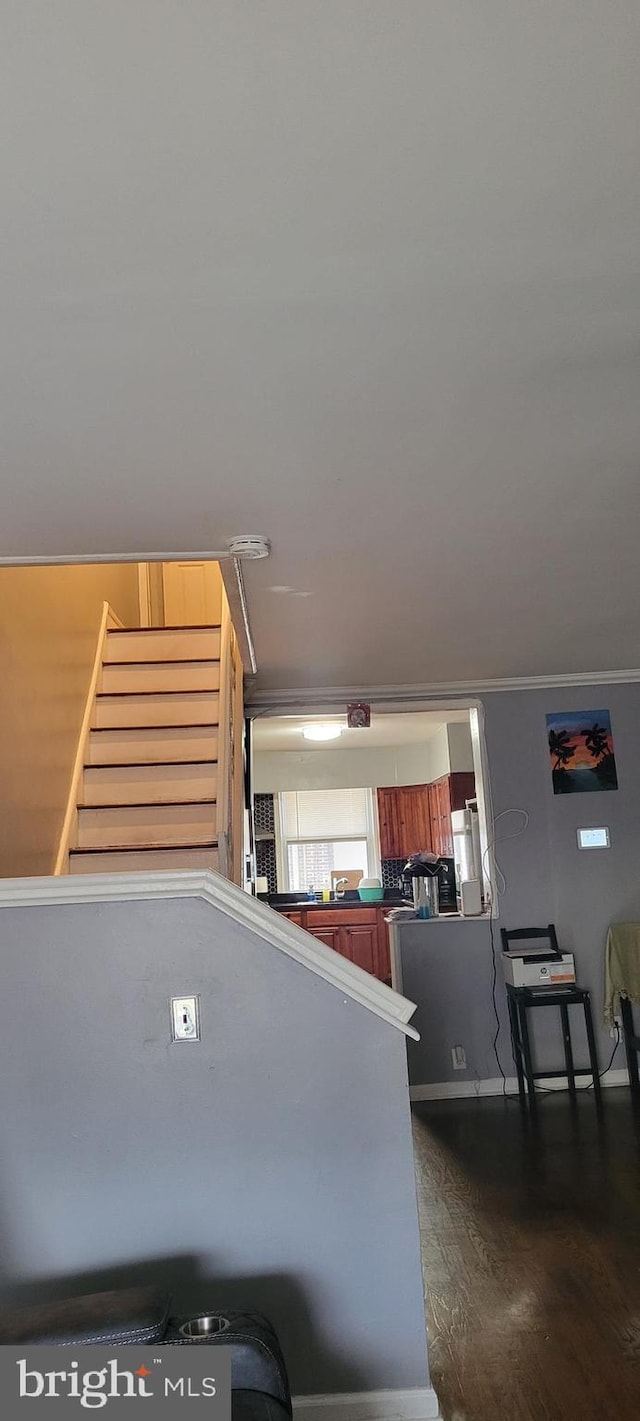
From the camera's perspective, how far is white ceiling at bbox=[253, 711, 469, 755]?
911cm

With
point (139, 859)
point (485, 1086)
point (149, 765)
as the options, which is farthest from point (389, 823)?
point (139, 859)

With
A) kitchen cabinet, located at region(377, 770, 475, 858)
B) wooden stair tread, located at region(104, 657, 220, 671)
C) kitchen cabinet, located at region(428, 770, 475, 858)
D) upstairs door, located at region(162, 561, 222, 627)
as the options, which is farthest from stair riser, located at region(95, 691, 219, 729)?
kitchen cabinet, located at region(377, 770, 475, 858)

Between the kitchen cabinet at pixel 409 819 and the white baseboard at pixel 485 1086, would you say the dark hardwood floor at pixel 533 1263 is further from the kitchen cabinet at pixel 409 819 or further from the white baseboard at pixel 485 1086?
the kitchen cabinet at pixel 409 819

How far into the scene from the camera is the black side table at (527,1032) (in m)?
5.83

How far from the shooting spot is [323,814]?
36.7 feet

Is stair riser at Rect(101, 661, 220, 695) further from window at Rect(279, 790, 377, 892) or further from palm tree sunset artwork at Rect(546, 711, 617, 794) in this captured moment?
window at Rect(279, 790, 377, 892)

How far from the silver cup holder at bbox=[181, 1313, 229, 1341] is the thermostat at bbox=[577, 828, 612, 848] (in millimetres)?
4611

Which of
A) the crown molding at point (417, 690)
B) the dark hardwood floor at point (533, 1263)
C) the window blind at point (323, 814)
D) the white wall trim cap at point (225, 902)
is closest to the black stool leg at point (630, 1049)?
the dark hardwood floor at point (533, 1263)

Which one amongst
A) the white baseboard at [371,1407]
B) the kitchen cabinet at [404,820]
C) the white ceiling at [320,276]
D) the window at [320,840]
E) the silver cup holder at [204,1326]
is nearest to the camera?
the white ceiling at [320,276]

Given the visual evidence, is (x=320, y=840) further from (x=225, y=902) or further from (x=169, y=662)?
(x=225, y=902)

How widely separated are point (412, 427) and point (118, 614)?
4527mm

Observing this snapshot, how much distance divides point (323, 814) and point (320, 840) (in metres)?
0.28

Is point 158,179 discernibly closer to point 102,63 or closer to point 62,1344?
point 102,63

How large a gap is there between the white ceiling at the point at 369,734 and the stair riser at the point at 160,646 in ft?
6.43
